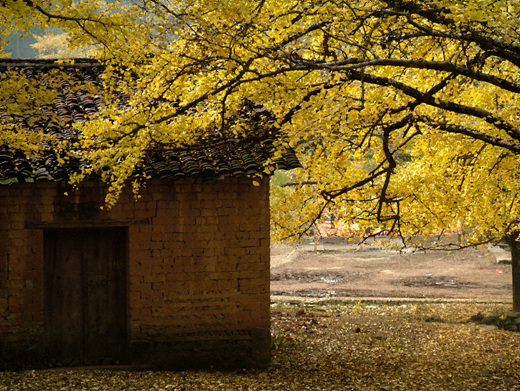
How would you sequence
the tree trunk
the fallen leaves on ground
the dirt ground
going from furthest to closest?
the dirt ground → the tree trunk → the fallen leaves on ground

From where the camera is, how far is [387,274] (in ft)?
74.6

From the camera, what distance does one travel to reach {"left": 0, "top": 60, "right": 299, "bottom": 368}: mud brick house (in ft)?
27.2

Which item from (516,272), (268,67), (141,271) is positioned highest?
(268,67)

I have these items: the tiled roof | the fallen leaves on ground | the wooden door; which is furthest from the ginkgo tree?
the fallen leaves on ground

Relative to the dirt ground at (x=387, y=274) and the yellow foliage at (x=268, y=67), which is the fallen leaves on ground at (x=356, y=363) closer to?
the yellow foliage at (x=268, y=67)

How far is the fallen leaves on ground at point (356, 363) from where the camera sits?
25.2 feet

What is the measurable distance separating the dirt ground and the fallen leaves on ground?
14.1 ft

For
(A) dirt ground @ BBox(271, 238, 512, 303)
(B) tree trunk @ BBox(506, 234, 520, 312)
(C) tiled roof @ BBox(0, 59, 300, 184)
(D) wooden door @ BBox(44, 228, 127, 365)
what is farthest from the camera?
(A) dirt ground @ BBox(271, 238, 512, 303)

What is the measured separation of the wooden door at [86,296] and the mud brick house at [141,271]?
0.6 inches

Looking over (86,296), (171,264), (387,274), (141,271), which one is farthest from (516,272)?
(86,296)

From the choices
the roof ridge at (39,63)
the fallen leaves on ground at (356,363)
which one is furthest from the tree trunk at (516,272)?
the roof ridge at (39,63)

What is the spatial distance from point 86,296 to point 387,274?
623 inches

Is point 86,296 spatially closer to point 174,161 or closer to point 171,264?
point 171,264

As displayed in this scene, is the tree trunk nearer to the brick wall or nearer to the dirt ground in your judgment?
the dirt ground
